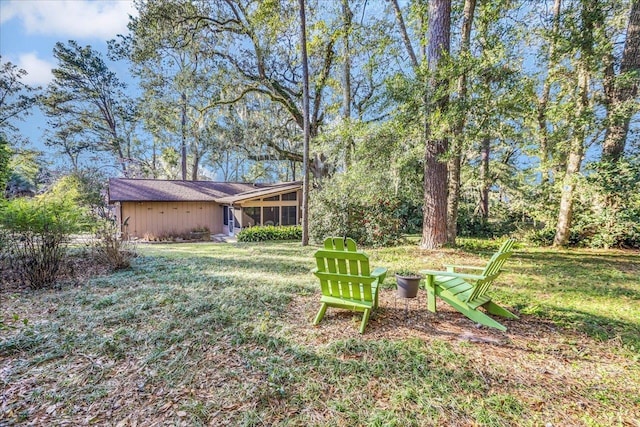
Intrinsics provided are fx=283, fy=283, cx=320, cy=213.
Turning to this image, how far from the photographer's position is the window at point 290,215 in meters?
15.0

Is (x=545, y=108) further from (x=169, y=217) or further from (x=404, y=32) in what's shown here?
(x=169, y=217)

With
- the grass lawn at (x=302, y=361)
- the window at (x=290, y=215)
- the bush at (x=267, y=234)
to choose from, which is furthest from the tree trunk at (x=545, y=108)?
the window at (x=290, y=215)

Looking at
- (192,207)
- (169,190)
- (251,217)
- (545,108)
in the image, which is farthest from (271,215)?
(545,108)

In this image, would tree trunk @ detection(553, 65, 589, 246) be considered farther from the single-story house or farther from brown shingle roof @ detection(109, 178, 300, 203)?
brown shingle roof @ detection(109, 178, 300, 203)

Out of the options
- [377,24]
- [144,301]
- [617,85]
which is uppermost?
[377,24]

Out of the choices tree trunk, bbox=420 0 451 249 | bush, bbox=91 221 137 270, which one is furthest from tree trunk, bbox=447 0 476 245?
bush, bbox=91 221 137 270

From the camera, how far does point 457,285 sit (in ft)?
11.2

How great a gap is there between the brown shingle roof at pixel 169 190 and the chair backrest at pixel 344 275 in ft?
37.0

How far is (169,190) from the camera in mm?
15797

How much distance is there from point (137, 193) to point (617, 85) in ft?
59.5

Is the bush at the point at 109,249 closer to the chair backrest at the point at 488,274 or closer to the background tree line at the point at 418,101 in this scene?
the background tree line at the point at 418,101

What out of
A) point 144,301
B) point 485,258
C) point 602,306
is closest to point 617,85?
point 485,258

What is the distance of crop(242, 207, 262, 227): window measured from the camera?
14.3 metres

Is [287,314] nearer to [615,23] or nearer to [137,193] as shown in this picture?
[615,23]
